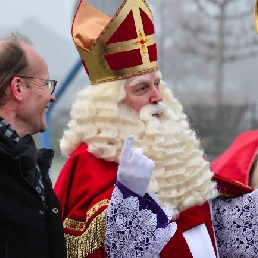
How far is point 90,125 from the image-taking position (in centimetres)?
232

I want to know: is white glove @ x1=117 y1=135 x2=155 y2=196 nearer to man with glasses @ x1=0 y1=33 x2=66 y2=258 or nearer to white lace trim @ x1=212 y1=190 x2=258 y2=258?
man with glasses @ x1=0 y1=33 x2=66 y2=258

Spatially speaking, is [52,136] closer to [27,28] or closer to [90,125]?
[27,28]

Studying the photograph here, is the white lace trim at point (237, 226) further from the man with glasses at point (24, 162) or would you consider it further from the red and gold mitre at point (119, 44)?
the man with glasses at point (24, 162)

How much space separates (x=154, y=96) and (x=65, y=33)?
183cm

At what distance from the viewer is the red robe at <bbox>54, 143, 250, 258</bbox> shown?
81.6 inches

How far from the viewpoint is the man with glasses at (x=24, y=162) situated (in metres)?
1.60

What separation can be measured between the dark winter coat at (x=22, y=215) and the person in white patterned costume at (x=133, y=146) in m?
0.38

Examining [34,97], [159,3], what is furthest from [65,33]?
[159,3]

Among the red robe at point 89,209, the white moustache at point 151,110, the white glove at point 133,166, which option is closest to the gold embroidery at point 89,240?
the red robe at point 89,209

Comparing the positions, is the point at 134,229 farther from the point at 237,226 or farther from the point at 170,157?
the point at 237,226


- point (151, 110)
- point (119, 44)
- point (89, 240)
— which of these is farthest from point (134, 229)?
point (119, 44)

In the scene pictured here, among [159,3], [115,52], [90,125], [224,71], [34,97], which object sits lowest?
[224,71]

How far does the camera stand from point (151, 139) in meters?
2.32

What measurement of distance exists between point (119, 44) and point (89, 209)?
734 millimetres
